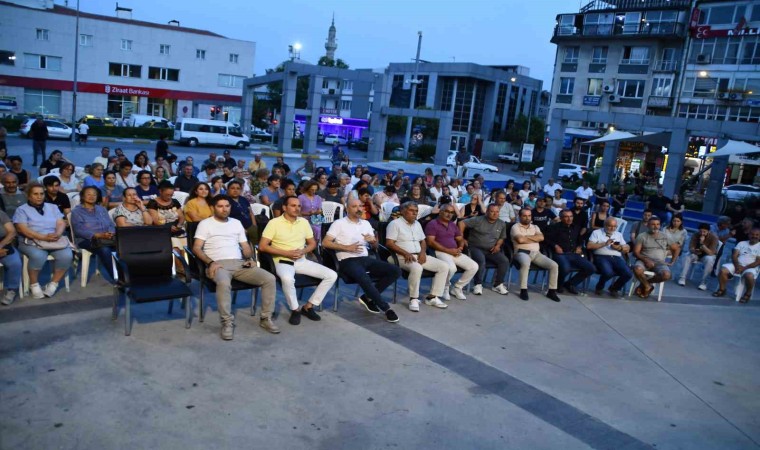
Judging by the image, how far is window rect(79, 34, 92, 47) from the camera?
44.8 meters

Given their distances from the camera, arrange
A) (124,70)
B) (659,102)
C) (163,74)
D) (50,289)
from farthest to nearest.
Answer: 1. (163,74)
2. (124,70)
3. (659,102)
4. (50,289)

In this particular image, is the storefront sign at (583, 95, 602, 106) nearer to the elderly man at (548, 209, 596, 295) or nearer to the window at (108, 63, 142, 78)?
the window at (108, 63, 142, 78)

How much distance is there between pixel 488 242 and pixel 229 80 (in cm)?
4699

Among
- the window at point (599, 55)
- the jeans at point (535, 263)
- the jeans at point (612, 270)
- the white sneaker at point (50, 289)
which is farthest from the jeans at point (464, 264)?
the window at point (599, 55)

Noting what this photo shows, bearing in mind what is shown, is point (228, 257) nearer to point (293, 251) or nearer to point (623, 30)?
point (293, 251)

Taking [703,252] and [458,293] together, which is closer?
[458,293]

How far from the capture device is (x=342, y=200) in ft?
34.4

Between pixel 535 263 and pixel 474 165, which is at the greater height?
pixel 474 165

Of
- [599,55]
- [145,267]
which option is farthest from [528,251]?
[599,55]

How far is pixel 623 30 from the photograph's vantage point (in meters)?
43.9

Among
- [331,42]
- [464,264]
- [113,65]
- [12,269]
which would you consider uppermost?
[331,42]

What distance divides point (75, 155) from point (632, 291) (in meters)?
23.4

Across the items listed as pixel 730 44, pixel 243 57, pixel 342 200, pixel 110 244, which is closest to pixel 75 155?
pixel 342 200

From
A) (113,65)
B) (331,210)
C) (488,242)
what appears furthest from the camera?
(113,65)
